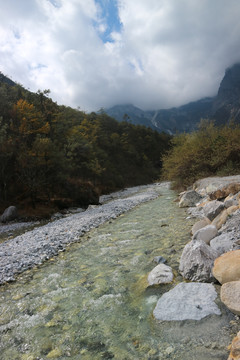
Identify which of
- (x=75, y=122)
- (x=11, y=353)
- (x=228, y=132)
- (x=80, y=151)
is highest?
(x=75, y=122)

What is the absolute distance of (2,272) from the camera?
21.4 feet

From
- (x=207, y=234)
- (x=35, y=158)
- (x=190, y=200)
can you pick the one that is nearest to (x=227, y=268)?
(x=207, y=234)

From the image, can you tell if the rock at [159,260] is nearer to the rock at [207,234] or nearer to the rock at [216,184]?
the rock at [207,234]

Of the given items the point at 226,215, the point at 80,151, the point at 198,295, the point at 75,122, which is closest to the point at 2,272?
the point at 198,295

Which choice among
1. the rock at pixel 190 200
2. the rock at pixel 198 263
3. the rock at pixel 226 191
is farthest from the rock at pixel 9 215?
the rock at pixel 198 263

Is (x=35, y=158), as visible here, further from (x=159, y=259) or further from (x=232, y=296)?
(x=232, y=296)

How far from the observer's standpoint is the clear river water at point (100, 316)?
128 inches

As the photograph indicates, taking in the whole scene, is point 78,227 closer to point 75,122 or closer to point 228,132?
point 228,132

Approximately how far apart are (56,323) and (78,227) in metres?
7.38

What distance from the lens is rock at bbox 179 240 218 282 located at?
4.62 m

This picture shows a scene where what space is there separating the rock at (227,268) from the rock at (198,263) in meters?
0.19

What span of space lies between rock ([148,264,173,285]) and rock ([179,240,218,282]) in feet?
0.99

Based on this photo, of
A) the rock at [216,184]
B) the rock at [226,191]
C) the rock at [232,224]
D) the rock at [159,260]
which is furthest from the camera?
the rock at [216,184]

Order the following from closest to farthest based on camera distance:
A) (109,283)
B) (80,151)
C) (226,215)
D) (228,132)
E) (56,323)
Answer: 1. (56,323)
2. (109,283)
3. (226,215)
4. (228,132)
5. (80,151)
